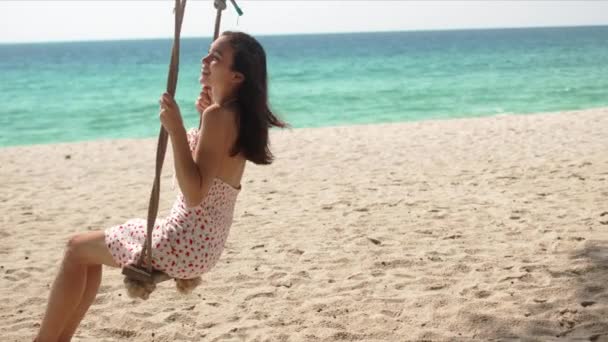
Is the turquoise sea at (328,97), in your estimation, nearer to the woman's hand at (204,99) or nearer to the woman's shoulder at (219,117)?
the woman's hand at (204,99)

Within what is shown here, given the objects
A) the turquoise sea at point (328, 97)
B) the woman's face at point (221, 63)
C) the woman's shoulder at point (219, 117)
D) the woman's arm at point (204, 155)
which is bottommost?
the turquoise sea at point (328, 97)

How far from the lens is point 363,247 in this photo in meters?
5.17

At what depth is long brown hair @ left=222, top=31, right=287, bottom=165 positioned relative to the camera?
2.62 meters

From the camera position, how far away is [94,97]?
27906mm

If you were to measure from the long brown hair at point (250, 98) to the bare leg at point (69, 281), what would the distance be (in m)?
0.66

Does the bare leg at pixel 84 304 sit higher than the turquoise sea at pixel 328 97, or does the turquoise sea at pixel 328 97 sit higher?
the bare leg at pixel 84 304

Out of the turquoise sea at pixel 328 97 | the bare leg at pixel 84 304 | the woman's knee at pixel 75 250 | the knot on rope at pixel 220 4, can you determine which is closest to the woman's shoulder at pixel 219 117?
the knot on rope at pixel 220 4

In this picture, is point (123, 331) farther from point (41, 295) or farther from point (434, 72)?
point (434, 72)

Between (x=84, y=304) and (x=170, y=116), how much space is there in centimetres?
93

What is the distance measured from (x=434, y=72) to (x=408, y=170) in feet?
102

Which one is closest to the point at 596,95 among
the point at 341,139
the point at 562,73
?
the point at 562,73

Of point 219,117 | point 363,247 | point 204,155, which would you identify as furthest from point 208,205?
point 363,247

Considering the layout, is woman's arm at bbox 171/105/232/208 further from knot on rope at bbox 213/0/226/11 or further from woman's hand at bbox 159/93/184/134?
knot on rope at bbox 213/0/226/11

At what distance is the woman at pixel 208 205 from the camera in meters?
2.59
